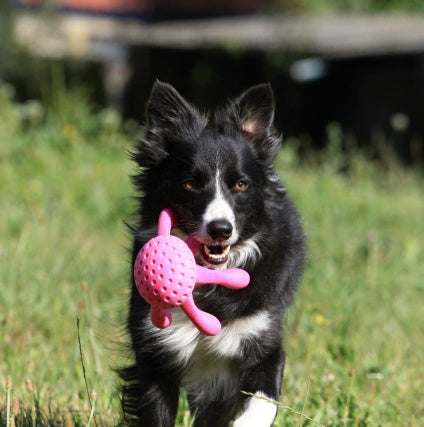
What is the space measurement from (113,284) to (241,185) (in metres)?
2.49

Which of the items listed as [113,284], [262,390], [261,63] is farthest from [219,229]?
[261,63]

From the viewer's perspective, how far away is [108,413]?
4047mm

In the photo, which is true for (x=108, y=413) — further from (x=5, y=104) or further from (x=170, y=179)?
(x=5, y=104)

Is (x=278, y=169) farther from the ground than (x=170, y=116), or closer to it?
closer to it

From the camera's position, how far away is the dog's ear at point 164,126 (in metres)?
3.95

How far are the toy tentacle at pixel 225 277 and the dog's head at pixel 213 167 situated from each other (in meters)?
0.14

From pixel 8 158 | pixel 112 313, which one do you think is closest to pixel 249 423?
pixel 112 313

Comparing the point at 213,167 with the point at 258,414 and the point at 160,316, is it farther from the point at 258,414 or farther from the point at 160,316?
the point at 258,414

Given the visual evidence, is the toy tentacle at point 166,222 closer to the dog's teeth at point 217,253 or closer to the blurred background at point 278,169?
the dog's teeth at point 217,253

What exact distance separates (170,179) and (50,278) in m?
2.16

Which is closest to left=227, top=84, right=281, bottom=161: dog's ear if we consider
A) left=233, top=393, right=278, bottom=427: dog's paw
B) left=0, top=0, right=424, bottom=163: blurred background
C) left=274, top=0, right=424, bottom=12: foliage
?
left=233, top=393, right=278, bottom=427: dog's paw

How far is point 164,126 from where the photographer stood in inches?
157

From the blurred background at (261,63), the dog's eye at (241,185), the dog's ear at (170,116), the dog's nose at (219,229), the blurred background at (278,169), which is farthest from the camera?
the blurred background at (261,63)

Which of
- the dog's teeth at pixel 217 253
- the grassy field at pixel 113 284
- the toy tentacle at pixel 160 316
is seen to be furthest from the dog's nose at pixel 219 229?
the grassy field at pixel 113 284
